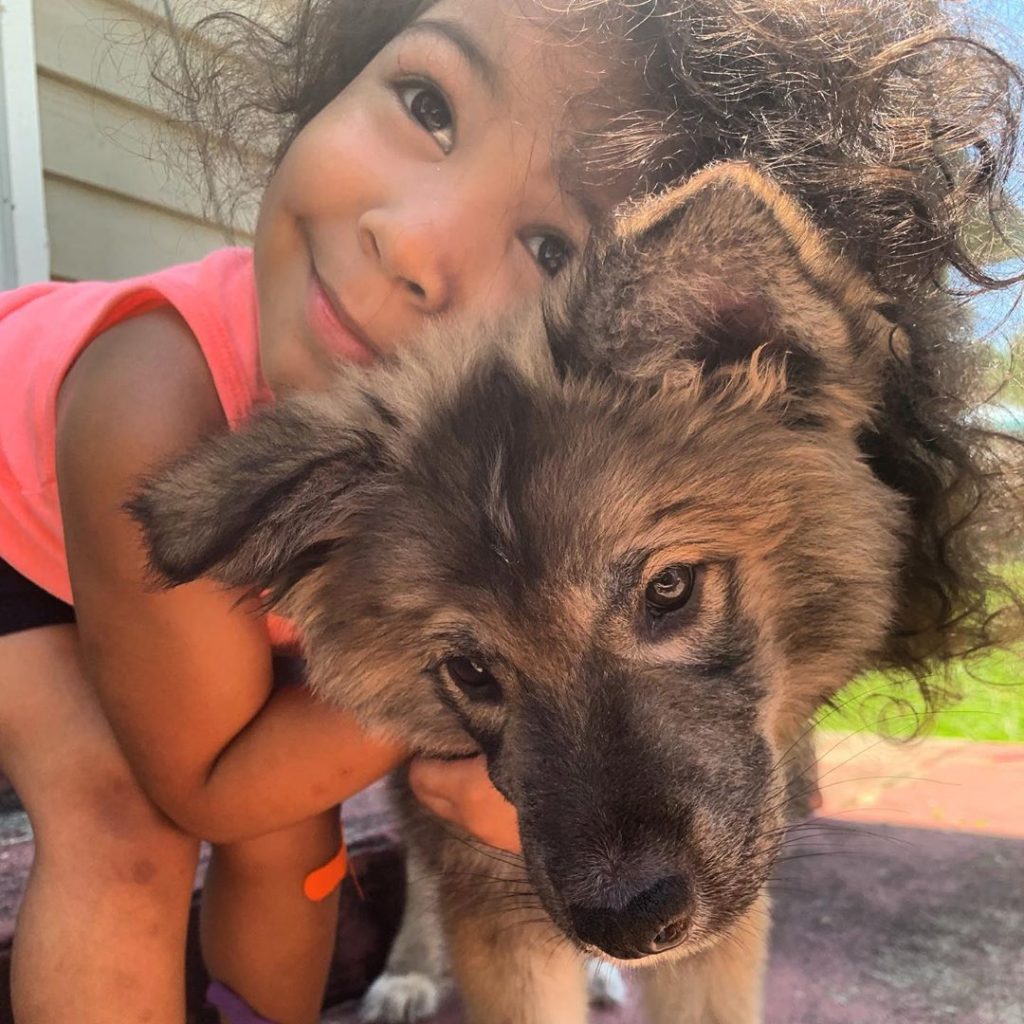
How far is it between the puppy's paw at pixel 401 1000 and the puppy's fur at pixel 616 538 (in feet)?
3.27

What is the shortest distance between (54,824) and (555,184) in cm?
129

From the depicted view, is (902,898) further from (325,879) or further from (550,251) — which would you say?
(550,251)

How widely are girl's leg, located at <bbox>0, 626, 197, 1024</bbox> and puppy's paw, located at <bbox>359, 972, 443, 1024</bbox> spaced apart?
594 millimetres

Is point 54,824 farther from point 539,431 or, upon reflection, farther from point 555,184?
point 555,184

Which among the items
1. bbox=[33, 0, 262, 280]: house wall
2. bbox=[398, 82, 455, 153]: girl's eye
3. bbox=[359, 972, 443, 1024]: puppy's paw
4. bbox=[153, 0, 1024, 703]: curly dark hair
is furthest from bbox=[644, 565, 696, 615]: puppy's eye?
bbox=[33, 0, 262, 280]: house wall

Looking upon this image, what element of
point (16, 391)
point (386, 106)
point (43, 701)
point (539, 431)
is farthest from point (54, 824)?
point (386, 106)

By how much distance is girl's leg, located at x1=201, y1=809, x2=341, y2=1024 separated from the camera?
1.97 meters

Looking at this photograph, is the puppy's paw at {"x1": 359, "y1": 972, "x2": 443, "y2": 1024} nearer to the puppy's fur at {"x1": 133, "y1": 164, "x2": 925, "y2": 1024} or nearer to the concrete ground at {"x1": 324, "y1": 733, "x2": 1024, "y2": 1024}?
the concrete ground at {"x1": 324, "y1": 733, "x2": 1024, "y2": 1024}

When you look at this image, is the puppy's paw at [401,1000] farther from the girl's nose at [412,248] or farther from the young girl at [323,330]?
the girl's nose at [412,248]

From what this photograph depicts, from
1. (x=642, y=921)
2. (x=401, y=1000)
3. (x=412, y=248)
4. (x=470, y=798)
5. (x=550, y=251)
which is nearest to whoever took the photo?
(x=642, y=921)

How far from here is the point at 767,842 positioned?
1.38m

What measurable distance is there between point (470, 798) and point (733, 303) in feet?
2.89

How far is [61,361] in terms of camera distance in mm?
1866

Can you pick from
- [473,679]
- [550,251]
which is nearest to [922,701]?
[473,679]
